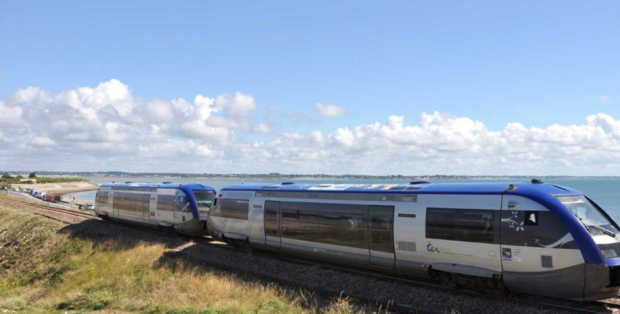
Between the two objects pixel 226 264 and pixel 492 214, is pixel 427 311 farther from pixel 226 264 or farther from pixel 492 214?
pixel 226 264

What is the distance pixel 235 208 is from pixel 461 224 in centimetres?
1214

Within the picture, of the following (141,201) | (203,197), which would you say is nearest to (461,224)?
(203,197)

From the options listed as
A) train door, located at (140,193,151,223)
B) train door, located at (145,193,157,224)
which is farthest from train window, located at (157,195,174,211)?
train door, located at (140,193,151,223)

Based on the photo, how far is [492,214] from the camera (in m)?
12.9

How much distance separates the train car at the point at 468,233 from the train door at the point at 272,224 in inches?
17.2

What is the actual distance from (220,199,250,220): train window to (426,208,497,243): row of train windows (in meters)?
10.1

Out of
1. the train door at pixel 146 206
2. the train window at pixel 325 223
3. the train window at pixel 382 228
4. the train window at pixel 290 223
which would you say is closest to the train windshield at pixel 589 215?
the train window at pixel 382 228

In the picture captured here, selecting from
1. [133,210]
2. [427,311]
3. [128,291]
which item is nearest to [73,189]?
[133,210]

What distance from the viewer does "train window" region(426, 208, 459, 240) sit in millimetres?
13656

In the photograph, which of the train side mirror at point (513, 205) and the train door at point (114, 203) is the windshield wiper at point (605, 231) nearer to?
the train side mirror at point (513, 205)

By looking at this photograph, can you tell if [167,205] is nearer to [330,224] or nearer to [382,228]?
[330,224]

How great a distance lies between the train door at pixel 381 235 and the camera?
15.4m

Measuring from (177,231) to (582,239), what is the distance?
21.5 meters

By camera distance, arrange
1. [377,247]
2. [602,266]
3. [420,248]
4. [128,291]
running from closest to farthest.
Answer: [602,266] < [420,248] < [377,247] < [128,291]
